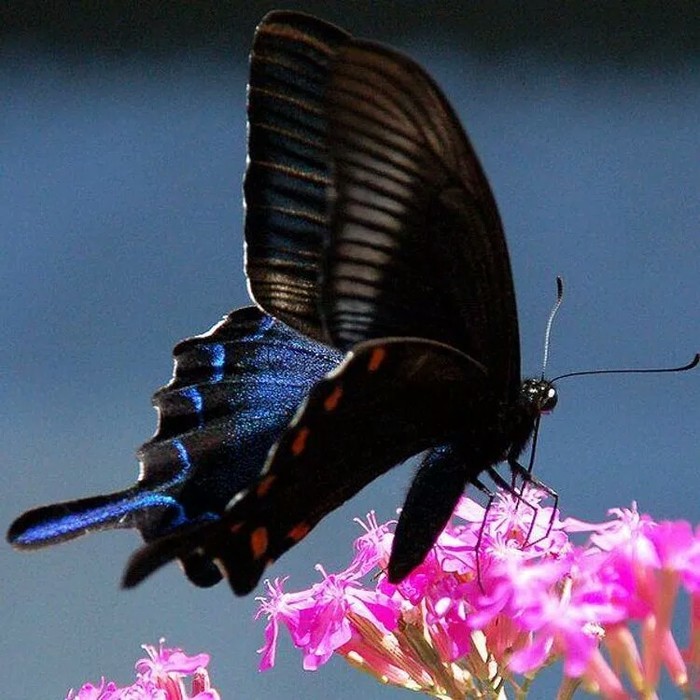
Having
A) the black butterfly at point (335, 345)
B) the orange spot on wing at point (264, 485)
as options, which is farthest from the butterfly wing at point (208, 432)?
the orange spot on wing at point (264, 485)

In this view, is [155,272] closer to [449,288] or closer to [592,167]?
[592,167]

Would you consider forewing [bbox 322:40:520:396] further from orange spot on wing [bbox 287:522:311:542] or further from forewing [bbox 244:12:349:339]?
orange spot on wing [bbox 287:522:311:542]

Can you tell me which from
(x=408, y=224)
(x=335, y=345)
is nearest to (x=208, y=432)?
(x=335, y=345)

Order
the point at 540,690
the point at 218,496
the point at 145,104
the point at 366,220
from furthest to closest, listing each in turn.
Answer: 1. the point at 145,104
2. the point at 540,690
3. the point at 218,496
4. the point at 366,220

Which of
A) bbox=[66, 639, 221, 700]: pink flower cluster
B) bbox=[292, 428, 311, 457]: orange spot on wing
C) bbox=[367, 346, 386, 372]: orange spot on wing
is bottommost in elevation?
bbox=[66, 639, 221, 700]: pink flower cluster

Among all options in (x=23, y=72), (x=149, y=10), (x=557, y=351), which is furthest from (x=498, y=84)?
(x=23, y=72)

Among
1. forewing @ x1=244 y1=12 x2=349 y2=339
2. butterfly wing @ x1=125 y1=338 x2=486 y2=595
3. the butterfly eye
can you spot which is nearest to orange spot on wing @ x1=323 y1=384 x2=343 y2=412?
butterfly wing @ x1=125 y1=338 x2=486 y2=595
